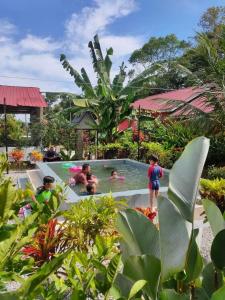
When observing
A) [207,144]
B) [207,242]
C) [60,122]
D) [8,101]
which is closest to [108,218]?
[207,242]

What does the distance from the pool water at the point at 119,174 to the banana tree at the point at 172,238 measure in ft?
29.8

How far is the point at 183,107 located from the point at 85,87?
773cm

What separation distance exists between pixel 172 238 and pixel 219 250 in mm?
214

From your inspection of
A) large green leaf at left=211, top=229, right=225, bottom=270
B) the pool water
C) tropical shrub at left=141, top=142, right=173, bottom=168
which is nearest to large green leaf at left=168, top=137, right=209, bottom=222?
large green leaf at left=211, top=229, right=225, bottom=270

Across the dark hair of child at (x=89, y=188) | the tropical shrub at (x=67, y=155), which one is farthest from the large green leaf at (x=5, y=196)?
the tropical shrub at (x=67, y=155)

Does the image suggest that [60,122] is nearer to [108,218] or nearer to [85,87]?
[85,87]

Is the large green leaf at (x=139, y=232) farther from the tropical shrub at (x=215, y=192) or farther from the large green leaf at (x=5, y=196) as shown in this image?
the tropical shrub at (x=215, y=192)

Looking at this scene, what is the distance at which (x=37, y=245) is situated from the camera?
4020 millimetres

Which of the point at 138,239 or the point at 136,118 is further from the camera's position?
the point at 136,118

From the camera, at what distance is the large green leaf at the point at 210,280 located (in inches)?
51.3

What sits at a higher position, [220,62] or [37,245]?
[220,62]

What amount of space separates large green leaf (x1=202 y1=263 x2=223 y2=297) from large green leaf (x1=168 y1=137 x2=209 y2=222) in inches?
15.1

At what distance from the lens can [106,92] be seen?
17.7 meters

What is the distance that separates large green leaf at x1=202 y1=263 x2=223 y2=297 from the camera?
130cm
